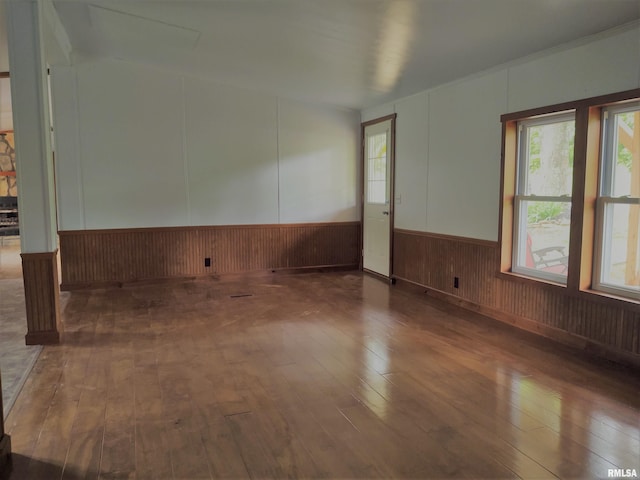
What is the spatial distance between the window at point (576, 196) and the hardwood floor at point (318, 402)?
60 centimetres

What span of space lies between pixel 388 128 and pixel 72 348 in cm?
443

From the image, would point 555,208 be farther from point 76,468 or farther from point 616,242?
point 76,468

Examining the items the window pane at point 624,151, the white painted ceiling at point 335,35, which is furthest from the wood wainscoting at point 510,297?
the white painted ceiling at point 335,35

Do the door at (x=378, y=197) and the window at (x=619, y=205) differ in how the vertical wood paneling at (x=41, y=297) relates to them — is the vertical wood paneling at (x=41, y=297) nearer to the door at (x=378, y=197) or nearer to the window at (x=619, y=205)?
the door at (x=378, y=197)

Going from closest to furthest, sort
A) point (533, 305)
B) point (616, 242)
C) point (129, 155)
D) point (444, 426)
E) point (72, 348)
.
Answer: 1. point (444, 426)
2. point (616, 242)
3. point (72, 348)
4. point (533, 305)
5. point (129, 155)

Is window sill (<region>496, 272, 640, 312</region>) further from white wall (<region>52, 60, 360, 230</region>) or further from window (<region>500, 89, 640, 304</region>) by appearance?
white wall (<region>52, 60, 360, 230</region>)

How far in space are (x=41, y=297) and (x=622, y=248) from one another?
4.39 metres

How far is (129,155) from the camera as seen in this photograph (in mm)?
6023

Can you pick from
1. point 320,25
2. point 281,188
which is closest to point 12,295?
point 281,188

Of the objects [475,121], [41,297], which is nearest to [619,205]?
[475,121]

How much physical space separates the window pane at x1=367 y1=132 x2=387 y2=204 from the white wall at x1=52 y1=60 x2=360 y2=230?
0.30 meters

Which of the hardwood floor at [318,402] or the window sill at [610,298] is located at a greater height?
the window sill at [610,298]

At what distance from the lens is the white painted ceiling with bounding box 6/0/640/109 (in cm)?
323

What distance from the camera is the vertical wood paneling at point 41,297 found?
3812 millimetres
